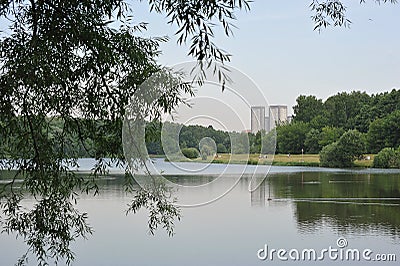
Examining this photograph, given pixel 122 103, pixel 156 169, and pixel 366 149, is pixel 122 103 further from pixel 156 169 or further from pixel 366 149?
pixel 366 149

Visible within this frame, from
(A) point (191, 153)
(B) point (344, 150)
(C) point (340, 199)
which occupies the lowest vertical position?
(C) point (340, 199)

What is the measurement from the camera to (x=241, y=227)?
30.3ft

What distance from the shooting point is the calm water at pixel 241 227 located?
7.15 meters

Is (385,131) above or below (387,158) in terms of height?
above

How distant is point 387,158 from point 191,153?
1633 cm

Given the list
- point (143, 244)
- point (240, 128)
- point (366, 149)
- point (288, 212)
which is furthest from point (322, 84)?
point (240, 128)

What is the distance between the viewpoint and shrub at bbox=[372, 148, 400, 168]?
60.5ft

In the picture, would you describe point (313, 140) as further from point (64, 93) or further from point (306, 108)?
point (64, 93)

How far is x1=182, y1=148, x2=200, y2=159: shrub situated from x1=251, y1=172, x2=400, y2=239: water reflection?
5673 millimetres

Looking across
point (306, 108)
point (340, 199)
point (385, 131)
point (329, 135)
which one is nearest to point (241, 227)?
point (340, 199)

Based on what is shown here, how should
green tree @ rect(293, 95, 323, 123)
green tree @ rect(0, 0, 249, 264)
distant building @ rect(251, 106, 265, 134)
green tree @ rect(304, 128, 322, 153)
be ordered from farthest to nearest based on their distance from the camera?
green tree @ rect(293, 95, 323, 123)
green tree @ rect(304, 128, 322, 153)
distant building @ rect(251, 106, 265, 134)
green tree @ rect(0, 0, 249, 264)

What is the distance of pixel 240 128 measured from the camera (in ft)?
9.88

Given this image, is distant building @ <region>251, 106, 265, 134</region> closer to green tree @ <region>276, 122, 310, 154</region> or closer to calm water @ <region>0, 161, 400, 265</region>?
calm water @ <region>0, 161, 400, 265</region>

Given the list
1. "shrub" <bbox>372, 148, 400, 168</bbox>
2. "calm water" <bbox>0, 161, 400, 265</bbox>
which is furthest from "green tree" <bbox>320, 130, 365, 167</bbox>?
"calm water" <bbox>0, 161, 400, 265</bbox>
